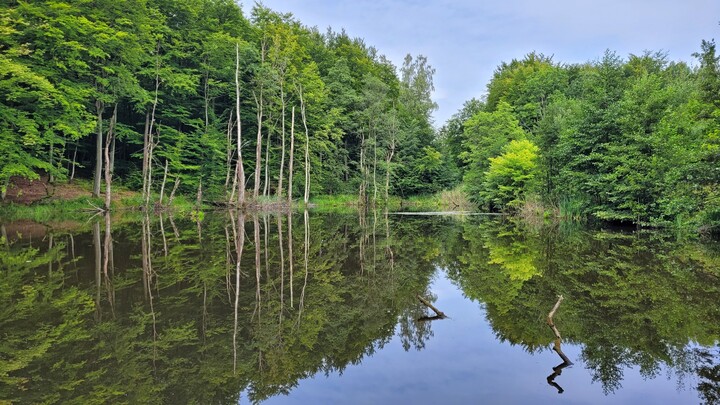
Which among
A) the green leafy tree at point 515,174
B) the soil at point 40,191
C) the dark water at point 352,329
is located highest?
the green leafy tree at point 515,174

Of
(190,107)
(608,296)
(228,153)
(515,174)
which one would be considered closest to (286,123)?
(228,153)

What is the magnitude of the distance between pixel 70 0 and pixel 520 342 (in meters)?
26.9

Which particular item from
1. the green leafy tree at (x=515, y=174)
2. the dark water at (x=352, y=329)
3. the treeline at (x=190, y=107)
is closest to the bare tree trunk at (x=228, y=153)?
the treeline at (x=190, y=107)

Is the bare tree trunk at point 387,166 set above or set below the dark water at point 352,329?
above

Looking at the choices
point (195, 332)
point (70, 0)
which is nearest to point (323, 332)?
point (195, 332)

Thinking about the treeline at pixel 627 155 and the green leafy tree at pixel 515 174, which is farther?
the green leafy tree at pixel 515 174

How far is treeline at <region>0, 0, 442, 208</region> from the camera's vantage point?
773 inches

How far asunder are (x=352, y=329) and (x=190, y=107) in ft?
98.2

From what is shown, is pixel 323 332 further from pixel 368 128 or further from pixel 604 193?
pixel 368 128

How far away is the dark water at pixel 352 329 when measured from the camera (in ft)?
11.1

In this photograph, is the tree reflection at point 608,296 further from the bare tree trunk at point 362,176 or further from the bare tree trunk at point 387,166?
the bare tree trunk at point 387,166

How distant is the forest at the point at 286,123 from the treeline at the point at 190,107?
5.7 inches

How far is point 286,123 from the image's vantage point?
1309 inches

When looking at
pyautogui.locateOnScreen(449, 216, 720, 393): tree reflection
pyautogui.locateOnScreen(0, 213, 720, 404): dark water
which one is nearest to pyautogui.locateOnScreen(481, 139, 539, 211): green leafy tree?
pyautogui.locateOnScreen(449, 216, 720, 393): tree reflection
